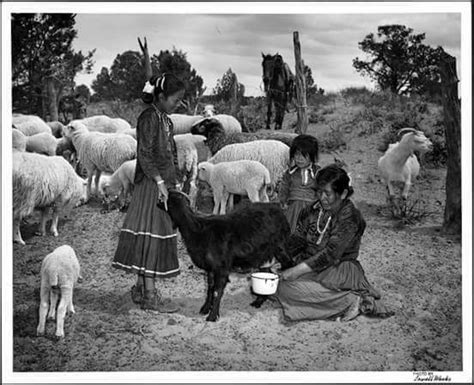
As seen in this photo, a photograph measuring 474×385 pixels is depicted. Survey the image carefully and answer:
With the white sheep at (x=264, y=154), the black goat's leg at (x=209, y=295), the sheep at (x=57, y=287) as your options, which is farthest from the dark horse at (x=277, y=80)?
the sheep at (x=57, y=287)

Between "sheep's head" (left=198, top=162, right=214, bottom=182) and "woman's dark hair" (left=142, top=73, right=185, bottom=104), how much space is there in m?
0.68

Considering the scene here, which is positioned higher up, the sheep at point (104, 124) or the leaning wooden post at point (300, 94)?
the leaning wooden post at point (300, 94)

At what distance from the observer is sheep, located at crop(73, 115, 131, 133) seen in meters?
3.97

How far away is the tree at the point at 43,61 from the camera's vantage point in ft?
11.6

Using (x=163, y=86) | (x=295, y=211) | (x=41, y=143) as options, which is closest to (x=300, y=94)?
(x=295, y=211)

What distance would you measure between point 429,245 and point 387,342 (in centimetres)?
73

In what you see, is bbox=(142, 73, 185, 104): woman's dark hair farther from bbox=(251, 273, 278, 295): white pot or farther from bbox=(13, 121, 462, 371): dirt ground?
bbox=(251, 273, 278, 295): white pot

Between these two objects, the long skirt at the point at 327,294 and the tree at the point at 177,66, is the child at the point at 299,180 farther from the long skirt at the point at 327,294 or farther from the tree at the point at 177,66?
the tree at the point at 177,66

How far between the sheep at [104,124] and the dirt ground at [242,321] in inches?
27.9

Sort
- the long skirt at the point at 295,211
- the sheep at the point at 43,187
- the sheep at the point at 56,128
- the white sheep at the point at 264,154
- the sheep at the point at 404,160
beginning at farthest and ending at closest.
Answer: the sheep at the point at 56,128 → the white sheep at the point at 264,154 → the sheep at the point at 404,160 → the sheep at the point at 43,187 → the long skirt at the point at 295,211

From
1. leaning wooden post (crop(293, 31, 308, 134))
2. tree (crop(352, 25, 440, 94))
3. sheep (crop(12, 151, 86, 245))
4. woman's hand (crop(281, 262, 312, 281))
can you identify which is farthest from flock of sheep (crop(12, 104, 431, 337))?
woman's hand (crop(281, 262, 312, 281))

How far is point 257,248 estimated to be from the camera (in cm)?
318

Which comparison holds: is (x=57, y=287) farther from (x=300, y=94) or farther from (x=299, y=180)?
(x=300, y=94)

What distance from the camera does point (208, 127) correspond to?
4133mm
